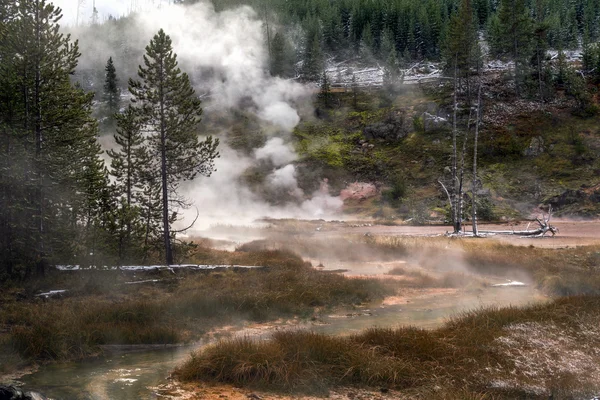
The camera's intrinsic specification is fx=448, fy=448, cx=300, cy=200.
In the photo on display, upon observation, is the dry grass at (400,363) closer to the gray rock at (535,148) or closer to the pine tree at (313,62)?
the gray rock at (535,148)

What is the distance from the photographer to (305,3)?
4473 inches

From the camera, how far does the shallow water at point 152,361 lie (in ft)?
27.0

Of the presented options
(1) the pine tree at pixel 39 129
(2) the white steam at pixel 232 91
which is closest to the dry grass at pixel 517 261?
(1) the pine tree at pixel 39 129

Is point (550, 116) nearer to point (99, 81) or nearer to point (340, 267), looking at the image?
point (340, 267)

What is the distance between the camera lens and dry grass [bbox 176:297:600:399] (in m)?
7.80

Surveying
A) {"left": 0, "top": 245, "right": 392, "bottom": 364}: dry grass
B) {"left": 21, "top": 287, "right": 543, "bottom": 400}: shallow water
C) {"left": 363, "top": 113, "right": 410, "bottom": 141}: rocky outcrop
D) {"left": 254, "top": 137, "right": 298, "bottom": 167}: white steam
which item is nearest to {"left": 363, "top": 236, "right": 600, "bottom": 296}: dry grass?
{"left": 21, "top": 287, "right": 543, "bottom": 400}: shallow water

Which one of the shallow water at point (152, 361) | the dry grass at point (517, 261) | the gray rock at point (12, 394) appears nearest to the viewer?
the gray rock at point (12, 394)

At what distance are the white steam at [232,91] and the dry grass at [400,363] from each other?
113 feet

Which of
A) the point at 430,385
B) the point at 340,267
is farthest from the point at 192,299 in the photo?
the point at 340,267

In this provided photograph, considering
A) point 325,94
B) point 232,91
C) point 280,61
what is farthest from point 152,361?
point 280,61

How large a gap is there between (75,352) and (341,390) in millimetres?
6268

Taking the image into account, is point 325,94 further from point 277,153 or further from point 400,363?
point 400,363

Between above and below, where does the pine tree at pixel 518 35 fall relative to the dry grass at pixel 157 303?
above

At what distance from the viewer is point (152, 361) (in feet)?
33.4
